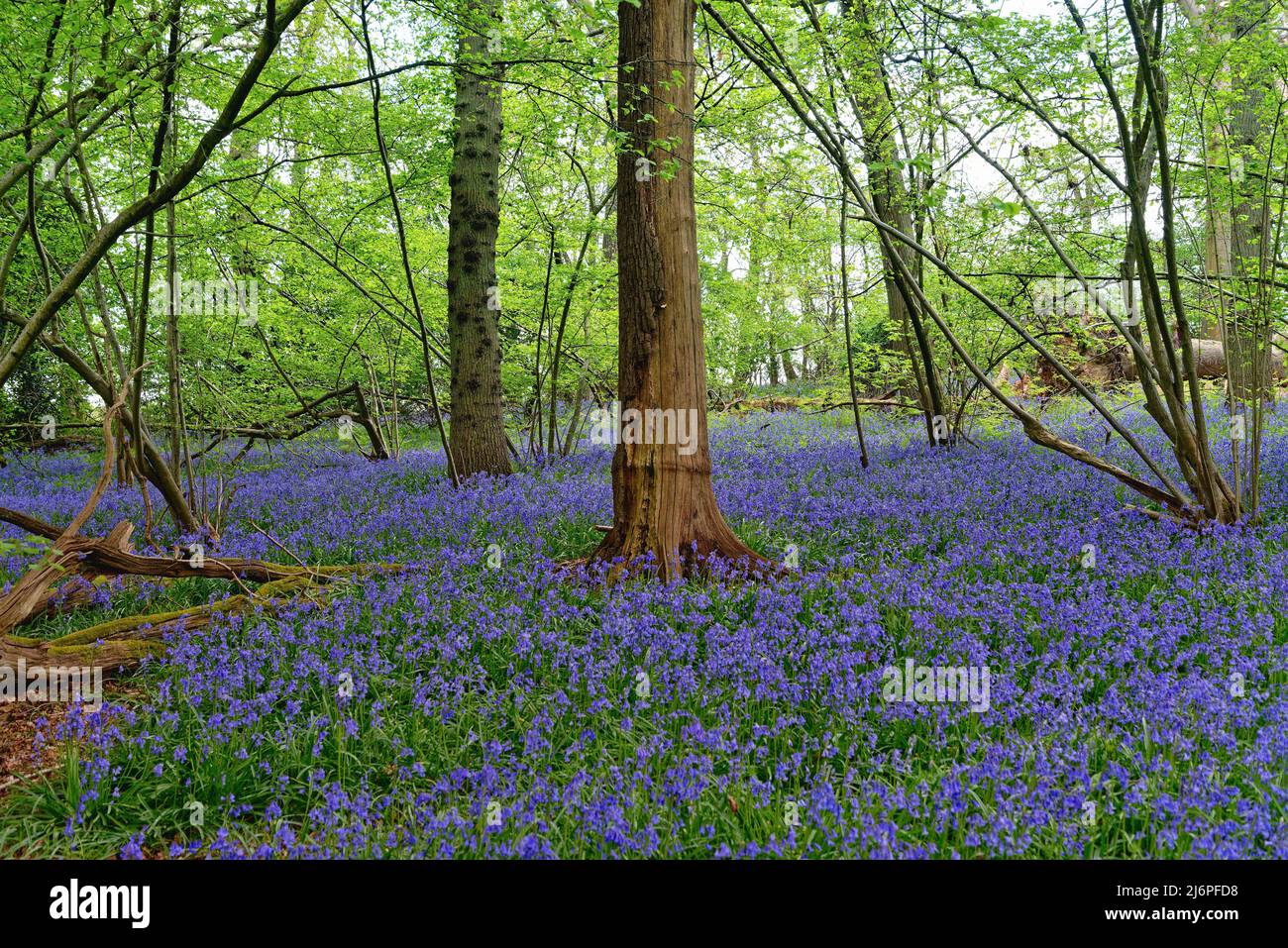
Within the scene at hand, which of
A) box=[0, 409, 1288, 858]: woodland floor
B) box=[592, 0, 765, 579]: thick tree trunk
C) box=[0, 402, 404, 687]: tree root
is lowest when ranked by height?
box=[0, 409, 1288, 858]: woodland floor

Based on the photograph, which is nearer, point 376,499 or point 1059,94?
point 1059,94

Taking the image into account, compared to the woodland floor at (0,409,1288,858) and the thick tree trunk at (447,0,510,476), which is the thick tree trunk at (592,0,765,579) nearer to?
the woodland floor at (0,409,1288,858)

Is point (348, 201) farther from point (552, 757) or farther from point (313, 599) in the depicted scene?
point (552, 757)

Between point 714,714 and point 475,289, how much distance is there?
23.8ft

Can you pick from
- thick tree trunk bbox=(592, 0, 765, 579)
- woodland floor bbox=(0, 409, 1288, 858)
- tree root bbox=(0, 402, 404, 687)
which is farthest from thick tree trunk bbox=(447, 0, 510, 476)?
thick tree trunk bbox=(592, 0, 765, 579)

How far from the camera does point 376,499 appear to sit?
26.7 ft

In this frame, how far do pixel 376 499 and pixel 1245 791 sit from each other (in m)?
7.51

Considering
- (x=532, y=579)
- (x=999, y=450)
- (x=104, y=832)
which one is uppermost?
(x=999, y=450)

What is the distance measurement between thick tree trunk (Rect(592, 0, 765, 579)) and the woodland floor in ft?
1.57

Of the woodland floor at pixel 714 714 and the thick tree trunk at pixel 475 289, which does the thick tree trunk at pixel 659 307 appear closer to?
the woodland floor at pixel 714 714

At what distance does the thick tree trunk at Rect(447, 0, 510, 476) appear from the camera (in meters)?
9.16

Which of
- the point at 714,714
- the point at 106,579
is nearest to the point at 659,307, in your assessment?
the point at 714,714

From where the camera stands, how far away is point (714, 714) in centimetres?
321

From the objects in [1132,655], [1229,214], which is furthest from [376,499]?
[1229,214]
